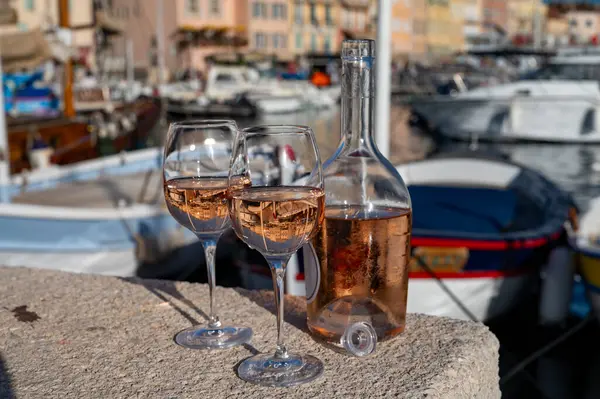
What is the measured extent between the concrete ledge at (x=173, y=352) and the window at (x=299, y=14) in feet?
162

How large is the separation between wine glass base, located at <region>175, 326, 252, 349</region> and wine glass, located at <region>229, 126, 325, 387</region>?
0.33 ft

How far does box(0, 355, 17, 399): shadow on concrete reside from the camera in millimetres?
1220

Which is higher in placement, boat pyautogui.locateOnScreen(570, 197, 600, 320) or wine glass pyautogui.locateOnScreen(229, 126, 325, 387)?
wine glass pyautogui.locateOnScreen(229, 126, 325, 387)

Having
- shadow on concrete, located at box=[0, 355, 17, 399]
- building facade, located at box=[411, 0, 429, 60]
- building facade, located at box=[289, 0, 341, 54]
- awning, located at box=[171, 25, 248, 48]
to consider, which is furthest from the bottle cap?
building facade, located at box=[411, 0, 429, 60]

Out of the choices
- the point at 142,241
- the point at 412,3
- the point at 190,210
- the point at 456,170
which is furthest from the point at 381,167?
the point at 412,3

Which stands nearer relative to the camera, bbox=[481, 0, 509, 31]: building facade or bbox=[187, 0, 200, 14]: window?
bbox=[187, 0, 200, 14]: window

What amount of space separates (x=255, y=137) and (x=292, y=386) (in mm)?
→ 415

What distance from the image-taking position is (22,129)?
519 inches

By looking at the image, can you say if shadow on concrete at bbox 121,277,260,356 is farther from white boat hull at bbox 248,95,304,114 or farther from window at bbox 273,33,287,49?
window at bbox 273,33,287,49

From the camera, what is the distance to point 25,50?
1385cm

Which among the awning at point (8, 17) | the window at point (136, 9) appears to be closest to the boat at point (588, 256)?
the awning at point (8, 17)

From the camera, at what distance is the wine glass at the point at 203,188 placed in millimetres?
1435

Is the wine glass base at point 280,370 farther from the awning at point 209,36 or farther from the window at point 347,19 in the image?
the window at point 347,19

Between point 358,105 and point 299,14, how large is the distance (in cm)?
4977
